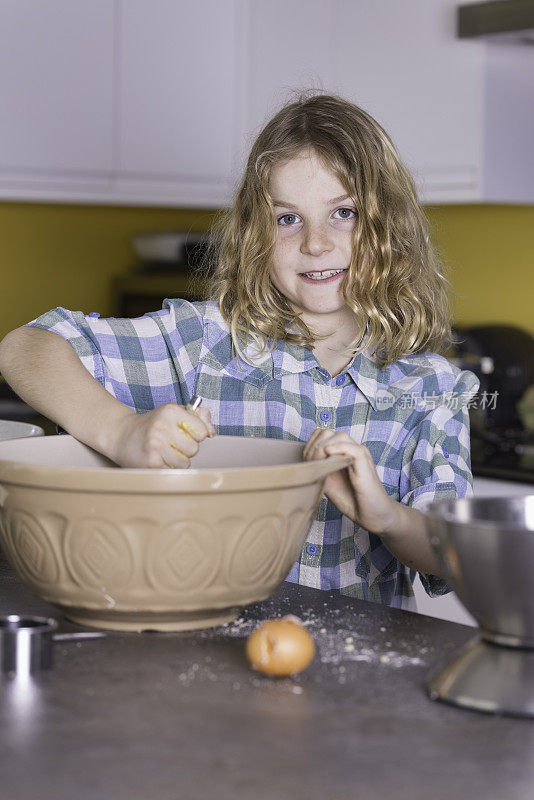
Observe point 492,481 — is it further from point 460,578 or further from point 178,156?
point 460,578

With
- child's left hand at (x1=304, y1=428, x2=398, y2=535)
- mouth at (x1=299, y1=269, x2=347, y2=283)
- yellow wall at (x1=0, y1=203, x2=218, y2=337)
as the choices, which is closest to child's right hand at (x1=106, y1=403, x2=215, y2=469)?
child's left hand at (x1=304, y1=428, x2=398, y2=535)

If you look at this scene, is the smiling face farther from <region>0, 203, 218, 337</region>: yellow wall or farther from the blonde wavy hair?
<region>0, 203, 218, 337</region>: yellow wall

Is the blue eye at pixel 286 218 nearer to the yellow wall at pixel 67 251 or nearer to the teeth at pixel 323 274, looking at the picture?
the teeth at pixel 323 274

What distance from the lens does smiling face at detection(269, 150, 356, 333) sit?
4.64 ft

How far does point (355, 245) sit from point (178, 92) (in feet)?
5.97

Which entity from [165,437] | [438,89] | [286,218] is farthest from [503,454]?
[165,437]

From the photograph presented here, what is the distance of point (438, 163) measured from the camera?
2.71m

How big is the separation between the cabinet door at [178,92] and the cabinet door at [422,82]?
0.42 meters

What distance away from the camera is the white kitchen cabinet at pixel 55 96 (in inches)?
112

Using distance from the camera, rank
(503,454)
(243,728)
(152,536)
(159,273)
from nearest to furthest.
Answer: (243,728)
(152,536)
(503,454)
(159,273)

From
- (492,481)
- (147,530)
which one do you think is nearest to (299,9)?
(492,481)

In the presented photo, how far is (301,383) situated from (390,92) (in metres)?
1.53

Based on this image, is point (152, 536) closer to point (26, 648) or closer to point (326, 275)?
point (26, 648)

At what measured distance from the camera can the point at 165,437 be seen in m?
1.01
